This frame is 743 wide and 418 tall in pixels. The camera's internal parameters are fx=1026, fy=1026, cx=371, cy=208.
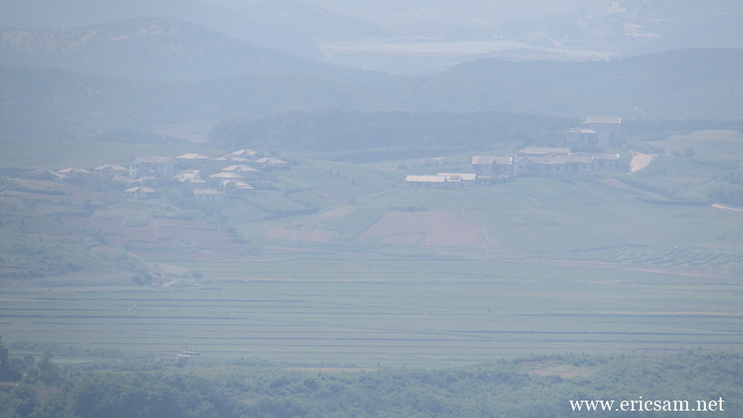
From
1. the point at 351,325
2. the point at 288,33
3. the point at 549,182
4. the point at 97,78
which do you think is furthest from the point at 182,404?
the point at 288,33

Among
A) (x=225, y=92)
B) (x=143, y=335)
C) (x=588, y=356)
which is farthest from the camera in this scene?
(x=225, y=92)

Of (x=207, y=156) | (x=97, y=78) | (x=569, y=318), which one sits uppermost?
(x=97, y=78)

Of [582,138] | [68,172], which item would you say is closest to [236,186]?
[68,172]

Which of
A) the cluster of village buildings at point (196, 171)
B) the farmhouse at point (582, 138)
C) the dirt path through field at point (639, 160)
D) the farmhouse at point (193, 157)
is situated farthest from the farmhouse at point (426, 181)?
the farmhouse at point (193, 157)

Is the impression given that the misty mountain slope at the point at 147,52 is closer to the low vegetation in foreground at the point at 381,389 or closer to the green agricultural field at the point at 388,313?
the green agricultural field at the point at 388,313

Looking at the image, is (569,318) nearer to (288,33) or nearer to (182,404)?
(182,404)

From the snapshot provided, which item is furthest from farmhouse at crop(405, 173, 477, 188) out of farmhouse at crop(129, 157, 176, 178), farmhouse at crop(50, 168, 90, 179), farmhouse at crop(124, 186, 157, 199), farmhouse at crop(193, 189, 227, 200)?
farmhouse at crop(50, 168, 90, 179)

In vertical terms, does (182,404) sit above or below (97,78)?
below

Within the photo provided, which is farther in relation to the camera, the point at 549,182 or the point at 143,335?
the point at 549,182
